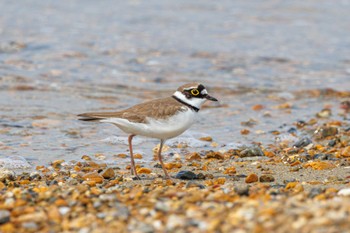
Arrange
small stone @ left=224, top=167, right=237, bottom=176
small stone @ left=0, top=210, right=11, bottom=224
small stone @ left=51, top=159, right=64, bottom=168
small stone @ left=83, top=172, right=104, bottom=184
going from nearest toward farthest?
1. small stone @ left=0, top=210, right=11, bottom=224
2. small stone @ left=83, top=172, right=104, bottom=184
3. small stone @ left=224, top=167, right=237, bottom=176
4. small stone @ left=51, top=159, right=64, bottom=168

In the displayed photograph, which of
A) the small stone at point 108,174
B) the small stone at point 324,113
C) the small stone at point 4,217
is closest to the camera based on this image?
the small stone at point 4,217

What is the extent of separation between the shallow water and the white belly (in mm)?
1525

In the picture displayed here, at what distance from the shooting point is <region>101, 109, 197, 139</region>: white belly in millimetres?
6777

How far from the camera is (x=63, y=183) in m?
6.60

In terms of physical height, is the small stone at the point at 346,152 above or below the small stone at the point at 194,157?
above

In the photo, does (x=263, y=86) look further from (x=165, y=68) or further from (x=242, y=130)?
(x=242, y=130)

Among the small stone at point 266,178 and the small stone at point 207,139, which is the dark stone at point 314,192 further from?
the small stone at point 207,139

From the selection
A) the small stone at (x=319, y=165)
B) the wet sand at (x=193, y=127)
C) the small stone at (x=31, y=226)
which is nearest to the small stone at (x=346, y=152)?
the wet sand at (x=193, y=127)

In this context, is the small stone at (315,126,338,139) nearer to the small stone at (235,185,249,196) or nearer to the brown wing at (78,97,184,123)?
the brown wing at (78,97,184,123)

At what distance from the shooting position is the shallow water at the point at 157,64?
31.5 ft

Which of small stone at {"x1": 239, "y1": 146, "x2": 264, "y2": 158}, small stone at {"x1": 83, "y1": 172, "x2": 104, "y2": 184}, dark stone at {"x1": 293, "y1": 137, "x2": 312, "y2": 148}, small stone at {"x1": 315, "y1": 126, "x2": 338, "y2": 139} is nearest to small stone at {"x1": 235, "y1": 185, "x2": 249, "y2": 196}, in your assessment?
small stone at {"x1": 83, "y1": 172, "x2": 104, "y2": 184}

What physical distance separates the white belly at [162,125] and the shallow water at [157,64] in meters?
1.52

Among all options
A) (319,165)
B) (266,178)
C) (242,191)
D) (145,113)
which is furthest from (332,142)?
(242,191)

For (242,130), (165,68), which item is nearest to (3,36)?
(165,68)
